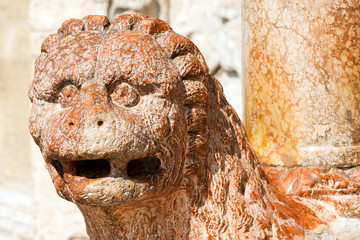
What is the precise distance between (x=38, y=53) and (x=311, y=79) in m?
1.28

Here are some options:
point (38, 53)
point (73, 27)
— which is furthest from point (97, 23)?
point (38, 53)

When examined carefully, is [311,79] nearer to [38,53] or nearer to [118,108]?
[118,108]

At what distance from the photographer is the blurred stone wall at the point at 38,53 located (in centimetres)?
218

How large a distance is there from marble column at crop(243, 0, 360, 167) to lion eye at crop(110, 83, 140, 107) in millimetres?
501

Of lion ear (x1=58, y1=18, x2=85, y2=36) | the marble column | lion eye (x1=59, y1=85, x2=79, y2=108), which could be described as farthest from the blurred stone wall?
lion eye (x1=59, y1=85, x2=79, y2=108)

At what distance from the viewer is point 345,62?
1287 mm

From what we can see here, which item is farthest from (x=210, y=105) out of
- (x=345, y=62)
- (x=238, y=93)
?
(x=238, y=93)

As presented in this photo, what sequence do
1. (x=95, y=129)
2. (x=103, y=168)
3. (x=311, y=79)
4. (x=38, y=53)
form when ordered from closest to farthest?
(x=95, y=129) → (x=103, y=168) → (x=311, y=79) → (x=38, y=53)

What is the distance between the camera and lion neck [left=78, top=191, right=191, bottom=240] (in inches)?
40.9

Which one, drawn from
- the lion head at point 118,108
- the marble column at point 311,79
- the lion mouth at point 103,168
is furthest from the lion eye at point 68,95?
the marble column at point 311,79

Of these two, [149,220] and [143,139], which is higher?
[143,139]

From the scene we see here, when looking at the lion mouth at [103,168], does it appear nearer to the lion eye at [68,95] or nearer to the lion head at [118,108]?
the lion head at [118,108]

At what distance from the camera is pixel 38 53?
7.09 feet

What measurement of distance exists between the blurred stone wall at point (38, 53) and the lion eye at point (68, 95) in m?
1.23
